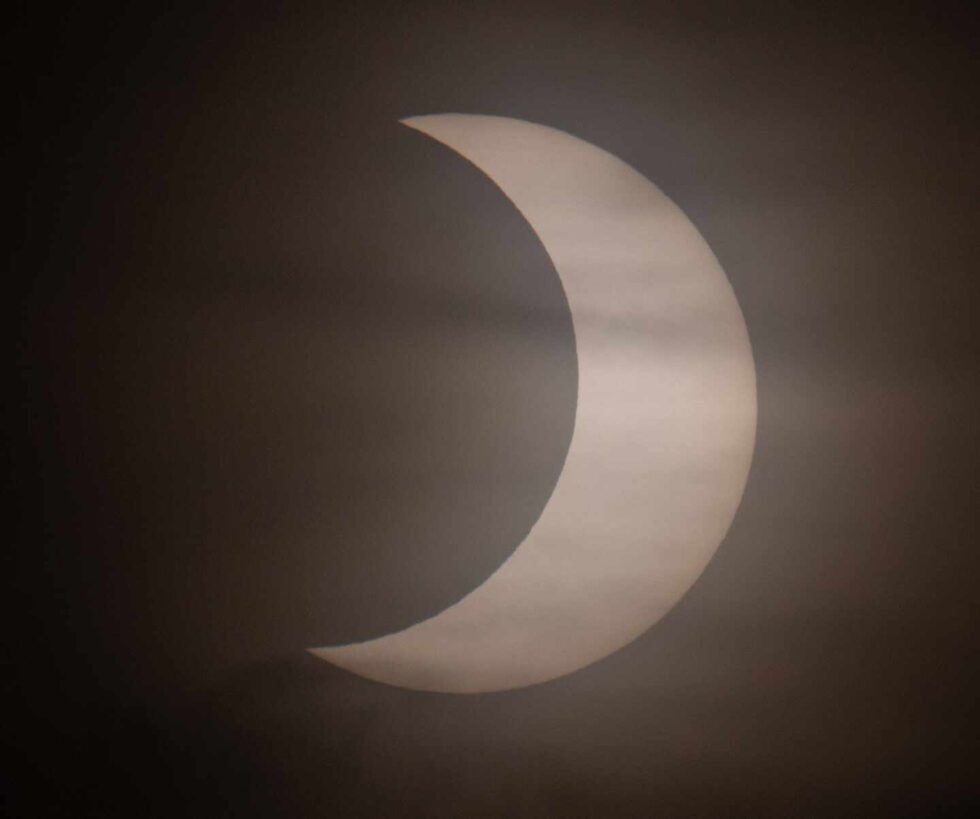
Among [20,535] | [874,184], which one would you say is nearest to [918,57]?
[874,184]

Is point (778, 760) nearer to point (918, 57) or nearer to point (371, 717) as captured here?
point (371, 717)

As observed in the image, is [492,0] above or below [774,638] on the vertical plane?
above

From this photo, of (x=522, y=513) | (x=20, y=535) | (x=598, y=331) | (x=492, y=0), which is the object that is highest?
(x=492, y=0)

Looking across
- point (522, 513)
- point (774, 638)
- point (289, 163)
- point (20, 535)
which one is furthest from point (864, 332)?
point (20, 535)
